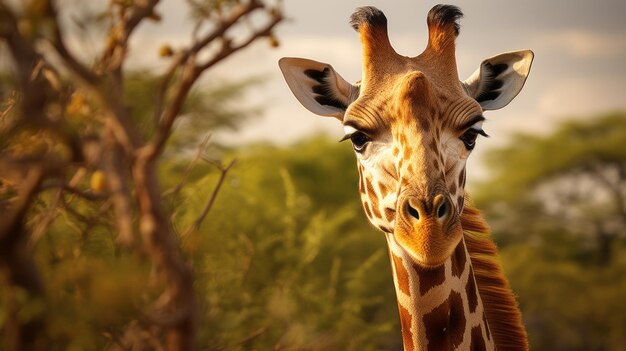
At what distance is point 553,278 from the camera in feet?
84.2

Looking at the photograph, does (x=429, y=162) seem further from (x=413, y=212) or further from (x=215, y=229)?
(x=215, y=229)

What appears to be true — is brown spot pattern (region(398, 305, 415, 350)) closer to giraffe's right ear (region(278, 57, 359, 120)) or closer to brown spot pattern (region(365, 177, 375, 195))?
brown spot pattern (region(365, 177, 375, 195))

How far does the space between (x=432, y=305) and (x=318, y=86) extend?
4.64ft

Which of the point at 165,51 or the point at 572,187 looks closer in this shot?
the point at 165,51

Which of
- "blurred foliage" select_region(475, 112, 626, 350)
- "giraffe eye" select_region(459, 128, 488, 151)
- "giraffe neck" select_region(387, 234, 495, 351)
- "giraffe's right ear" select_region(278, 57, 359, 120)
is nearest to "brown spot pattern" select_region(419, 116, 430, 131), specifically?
"giraffe eye" select_region(459, 128, 488, 151)

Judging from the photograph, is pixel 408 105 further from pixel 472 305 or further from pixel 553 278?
pixel 553 278

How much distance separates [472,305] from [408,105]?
1002 mm

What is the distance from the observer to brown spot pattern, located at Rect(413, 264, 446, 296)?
14.8 ft

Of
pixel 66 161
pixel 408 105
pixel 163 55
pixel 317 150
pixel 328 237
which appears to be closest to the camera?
pixel 66 161

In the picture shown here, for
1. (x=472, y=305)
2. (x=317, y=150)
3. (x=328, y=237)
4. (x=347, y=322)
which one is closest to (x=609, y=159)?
(x=317, y=150)

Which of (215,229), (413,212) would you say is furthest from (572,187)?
(413,212)

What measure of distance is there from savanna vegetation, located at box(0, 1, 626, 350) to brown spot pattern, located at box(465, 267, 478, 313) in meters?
0.68

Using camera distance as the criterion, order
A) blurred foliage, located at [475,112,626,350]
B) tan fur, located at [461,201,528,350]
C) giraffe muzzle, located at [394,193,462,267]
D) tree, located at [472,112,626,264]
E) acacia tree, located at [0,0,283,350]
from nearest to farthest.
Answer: acacia tree, located at [0,0,283,350], giraffe muzzle, located at [394,193,462,267], tan fur, located at [461,201,528,350], blurred foliage, located at [475,112,626,350], tree, located at [472,112,626,264]

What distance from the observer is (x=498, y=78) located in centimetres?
527
